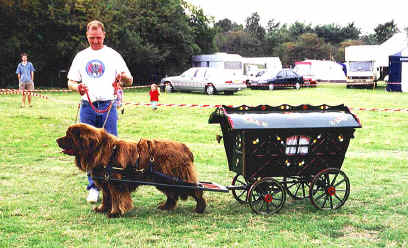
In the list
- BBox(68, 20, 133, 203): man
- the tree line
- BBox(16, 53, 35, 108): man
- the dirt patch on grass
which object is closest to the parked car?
the tree line

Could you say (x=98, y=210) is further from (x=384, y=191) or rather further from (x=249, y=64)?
(x=249, y=64)

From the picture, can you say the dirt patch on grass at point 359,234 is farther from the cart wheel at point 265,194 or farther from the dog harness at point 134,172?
the dog harness at point 134,172

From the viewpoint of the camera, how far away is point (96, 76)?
18.9ft

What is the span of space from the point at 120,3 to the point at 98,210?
3186 cm

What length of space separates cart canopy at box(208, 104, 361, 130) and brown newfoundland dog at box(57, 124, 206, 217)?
655mm

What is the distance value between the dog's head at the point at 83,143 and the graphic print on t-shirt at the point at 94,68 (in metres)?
0.88

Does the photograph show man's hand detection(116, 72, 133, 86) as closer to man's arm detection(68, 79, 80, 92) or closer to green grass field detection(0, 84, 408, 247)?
man's arm detection(68, 79, 80, 92)

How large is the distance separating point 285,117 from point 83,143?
7.31ft

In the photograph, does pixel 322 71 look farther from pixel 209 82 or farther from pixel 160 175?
pixel 160 175

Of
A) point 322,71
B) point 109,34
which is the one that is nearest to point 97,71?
point 109,34

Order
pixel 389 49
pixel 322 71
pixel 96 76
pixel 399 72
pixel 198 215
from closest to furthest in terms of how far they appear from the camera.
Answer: pixel 198 215
pixel 96 76
pixel 399 72
pixel 389 49
pixel 322 71

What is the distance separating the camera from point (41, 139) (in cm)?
1064

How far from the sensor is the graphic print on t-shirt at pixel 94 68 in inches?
226

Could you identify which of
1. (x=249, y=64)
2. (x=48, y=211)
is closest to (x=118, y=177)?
(x=48, y=211)
